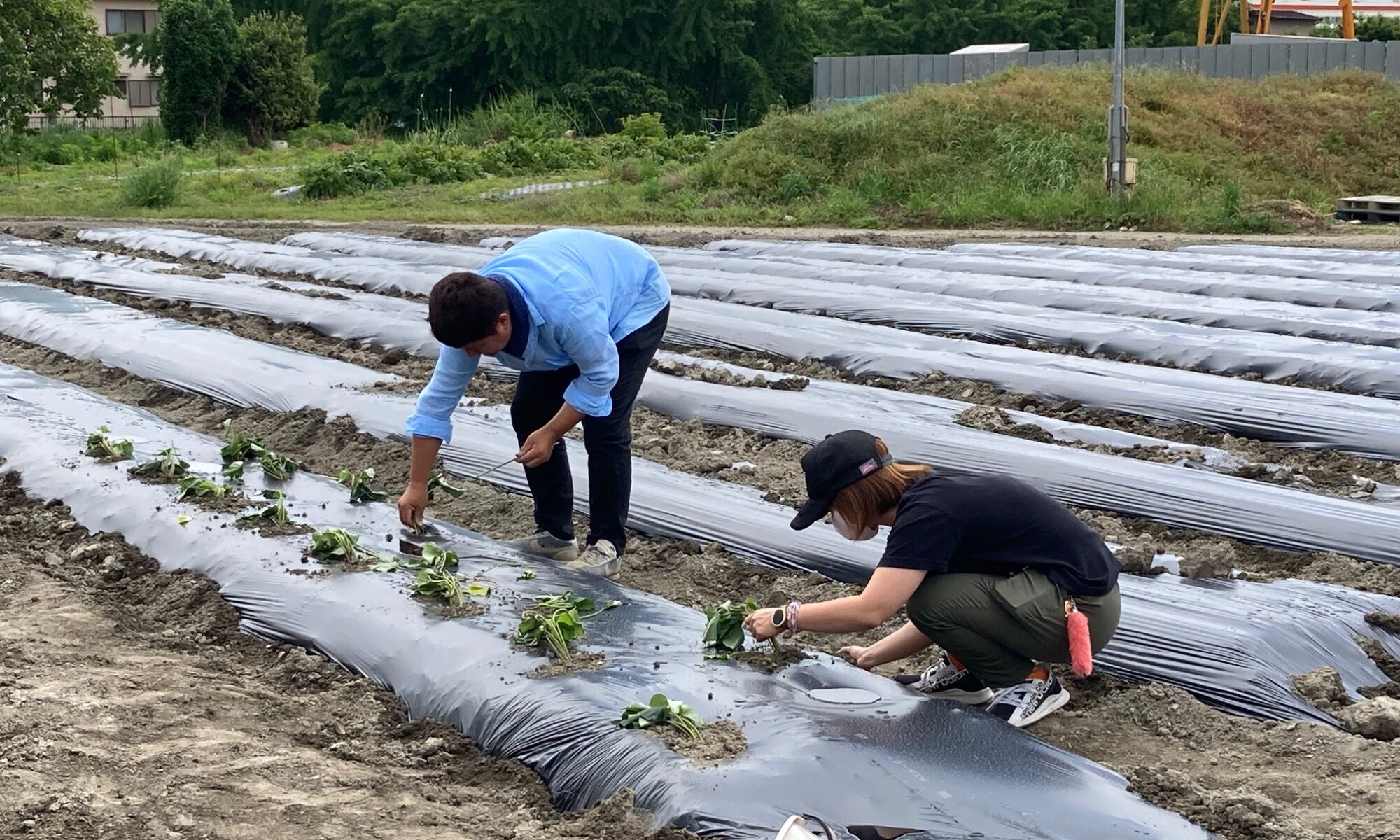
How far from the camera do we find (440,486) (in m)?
4.81

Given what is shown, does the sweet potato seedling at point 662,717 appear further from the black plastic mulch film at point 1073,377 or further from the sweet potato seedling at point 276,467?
the black plastic mulch film at point 1073,377

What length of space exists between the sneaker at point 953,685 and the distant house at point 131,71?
42.1 m

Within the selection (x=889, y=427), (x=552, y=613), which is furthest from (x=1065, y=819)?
(x=889, y=427)

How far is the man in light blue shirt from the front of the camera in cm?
337

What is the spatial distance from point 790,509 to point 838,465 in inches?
67.9

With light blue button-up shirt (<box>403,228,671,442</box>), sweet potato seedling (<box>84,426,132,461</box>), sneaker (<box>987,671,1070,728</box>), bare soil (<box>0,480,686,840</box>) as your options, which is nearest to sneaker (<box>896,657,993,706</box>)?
sneaker (<box>987,671,1070,728</box>)

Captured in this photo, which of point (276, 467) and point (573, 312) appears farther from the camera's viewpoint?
point (276, 467)

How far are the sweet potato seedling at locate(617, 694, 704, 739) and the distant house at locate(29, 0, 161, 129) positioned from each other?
4216 cm

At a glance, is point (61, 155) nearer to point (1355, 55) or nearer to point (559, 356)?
point (1355, 55)

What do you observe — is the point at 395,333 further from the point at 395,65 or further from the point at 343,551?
the point at 395,65

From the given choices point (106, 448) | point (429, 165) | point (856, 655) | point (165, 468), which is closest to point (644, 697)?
point (856, 655)

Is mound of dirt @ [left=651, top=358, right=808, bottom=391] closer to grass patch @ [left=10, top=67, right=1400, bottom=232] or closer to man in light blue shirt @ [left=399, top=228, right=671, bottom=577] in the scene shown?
man in light blue shirt @ [left=399, top=228, right=671, bottom=577]

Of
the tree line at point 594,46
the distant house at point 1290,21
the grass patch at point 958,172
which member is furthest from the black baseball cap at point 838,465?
the distant house at point 1290,21

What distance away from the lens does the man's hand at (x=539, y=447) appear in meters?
3.60
